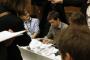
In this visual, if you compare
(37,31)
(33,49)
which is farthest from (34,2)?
(33,49)

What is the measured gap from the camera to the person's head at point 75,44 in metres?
1.30

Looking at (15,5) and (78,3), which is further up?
(15,5)

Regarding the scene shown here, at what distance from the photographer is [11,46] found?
2.26 m

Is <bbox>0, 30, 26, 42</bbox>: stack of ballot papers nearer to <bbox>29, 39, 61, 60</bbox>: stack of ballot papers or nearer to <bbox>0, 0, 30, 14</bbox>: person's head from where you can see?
<bbox>0, 0, 30, 14</bbox>: person's head

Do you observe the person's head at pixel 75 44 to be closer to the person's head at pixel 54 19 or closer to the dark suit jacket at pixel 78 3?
the person's head at pixel 54 19

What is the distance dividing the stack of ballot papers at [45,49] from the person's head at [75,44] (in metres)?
1.77

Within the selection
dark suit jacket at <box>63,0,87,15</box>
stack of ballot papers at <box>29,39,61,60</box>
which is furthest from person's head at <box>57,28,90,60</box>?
dark suit jacket at <box>63,0,87,15</box>

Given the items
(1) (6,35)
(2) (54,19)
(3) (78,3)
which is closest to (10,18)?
(1) (6,35)

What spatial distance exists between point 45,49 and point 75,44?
217 cm

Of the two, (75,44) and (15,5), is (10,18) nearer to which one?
(15,5)

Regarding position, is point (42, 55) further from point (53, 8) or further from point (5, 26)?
point (53, 8)

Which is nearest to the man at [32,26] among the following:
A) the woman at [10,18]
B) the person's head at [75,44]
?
the woman at [10,18]

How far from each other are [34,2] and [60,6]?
2.62ft

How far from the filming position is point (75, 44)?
132cm
